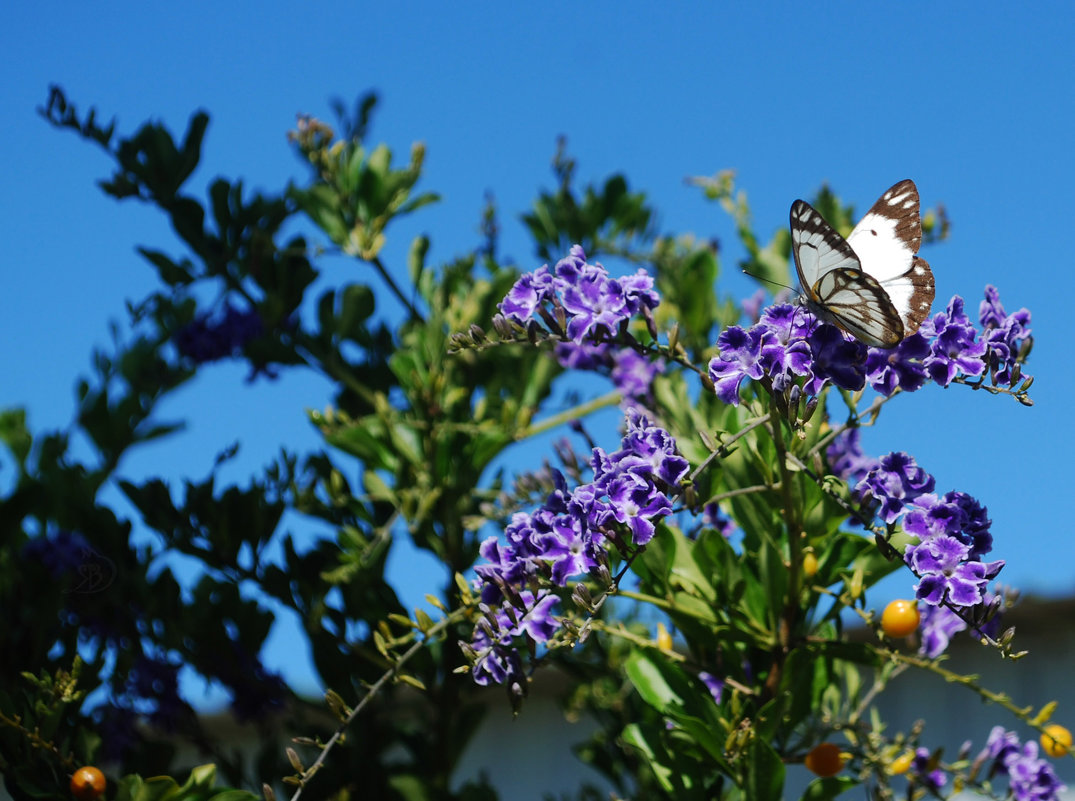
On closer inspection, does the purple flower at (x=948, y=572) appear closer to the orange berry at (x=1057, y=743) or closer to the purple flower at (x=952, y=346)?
the purple flower at (x=952, y=346)

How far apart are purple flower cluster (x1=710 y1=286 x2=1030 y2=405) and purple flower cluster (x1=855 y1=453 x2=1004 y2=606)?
6.1 inches

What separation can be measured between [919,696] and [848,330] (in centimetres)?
272

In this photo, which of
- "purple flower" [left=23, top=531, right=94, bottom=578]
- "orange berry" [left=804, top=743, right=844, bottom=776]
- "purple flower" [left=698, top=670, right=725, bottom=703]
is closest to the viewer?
"orange berry" [left=804, top=743, right=844, bottom=776]

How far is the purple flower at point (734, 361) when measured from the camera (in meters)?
1.79

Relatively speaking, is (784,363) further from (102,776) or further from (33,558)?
(33,558)

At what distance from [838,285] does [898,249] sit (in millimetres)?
333

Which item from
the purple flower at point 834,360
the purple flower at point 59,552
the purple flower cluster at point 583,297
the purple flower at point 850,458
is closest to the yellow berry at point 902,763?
the purple flower at point 850,458

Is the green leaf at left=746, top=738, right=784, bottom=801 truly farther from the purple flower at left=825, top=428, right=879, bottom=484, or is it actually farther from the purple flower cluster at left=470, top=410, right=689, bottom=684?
the purple flower at left=825, top=428, right=879, bottom=484

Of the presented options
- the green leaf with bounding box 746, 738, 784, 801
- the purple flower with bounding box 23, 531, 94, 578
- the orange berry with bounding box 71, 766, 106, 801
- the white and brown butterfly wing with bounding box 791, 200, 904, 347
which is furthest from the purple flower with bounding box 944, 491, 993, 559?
the purple flower with bounding box 23, 531, 94, 578

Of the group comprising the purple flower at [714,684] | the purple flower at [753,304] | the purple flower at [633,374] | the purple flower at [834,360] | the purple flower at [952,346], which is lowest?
the purple flower at [714,684]

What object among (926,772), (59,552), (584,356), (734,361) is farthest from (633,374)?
(59,552)

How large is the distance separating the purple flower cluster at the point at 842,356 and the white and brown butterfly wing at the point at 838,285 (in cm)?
4

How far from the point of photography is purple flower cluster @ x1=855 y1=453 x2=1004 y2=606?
175 cm

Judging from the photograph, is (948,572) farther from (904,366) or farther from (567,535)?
(567,535)
